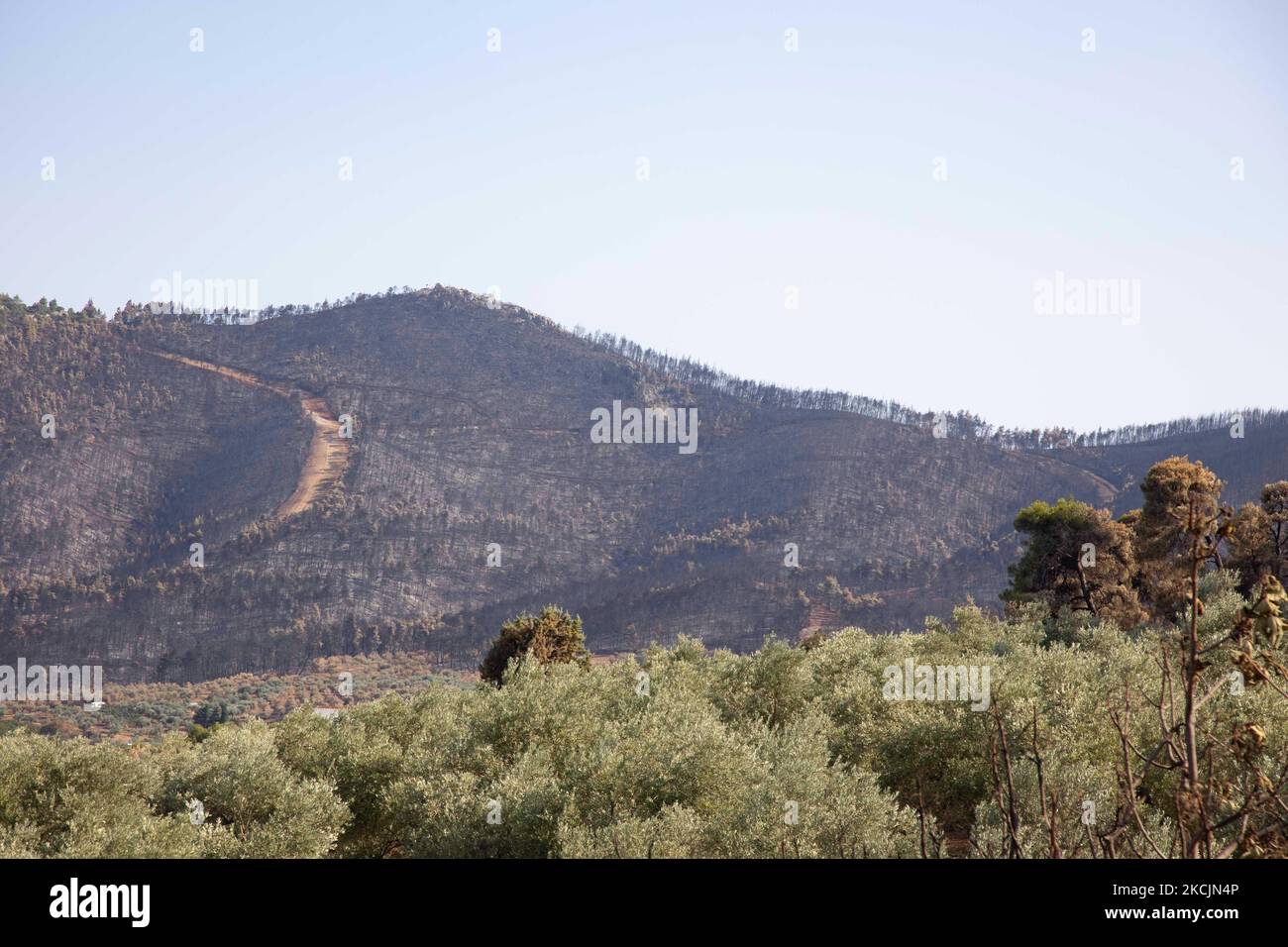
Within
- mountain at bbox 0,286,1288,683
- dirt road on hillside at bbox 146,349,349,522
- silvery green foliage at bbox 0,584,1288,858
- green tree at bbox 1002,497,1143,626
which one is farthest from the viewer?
dirt road on hillside at bbox 146,349,349,522

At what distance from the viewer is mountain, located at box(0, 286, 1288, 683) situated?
81188 millimetres

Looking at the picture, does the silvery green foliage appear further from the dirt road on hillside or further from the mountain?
the dirt road on hillside

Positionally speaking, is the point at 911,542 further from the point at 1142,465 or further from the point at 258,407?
the point at 258,407

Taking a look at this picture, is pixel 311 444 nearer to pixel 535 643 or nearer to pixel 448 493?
pixel 448 493

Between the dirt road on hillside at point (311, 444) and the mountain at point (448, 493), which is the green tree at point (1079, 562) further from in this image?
the dirt road on hillside at point (311, 444)

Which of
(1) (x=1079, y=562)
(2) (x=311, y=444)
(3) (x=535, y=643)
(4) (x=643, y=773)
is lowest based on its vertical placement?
(3) (x=535, y=643)

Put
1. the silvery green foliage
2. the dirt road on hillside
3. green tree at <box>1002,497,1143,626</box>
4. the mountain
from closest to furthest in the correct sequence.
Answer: the silvery green foliage, green tree at <box>1002,497,1143,626</box>, the mountain, the dirt road on hillside

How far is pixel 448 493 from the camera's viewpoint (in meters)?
108

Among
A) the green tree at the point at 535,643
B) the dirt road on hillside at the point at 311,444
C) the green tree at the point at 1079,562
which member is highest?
the dirt road on hillside at the point at 311,444

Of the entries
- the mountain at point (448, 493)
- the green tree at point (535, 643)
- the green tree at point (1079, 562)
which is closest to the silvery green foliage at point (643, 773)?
the green tree at point (535, 643)

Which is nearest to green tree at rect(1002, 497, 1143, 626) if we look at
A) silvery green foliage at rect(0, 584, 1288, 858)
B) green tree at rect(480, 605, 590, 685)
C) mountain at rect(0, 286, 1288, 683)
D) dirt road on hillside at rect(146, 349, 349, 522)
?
silvery green foliage at rect(0, 584, 1288, 858)

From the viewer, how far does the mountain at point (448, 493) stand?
266 ft

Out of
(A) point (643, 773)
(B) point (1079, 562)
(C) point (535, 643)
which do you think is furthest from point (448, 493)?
(A) point (643, 773)
